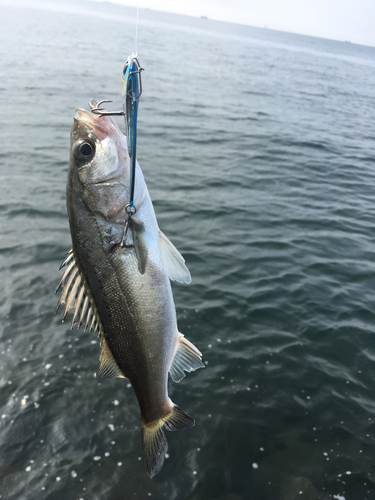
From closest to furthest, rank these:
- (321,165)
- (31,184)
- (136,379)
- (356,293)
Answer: (136,379), (356,293), (31,184), (321,165)

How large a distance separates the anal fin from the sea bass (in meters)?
0.19

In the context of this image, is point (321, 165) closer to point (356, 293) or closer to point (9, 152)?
point (356, 293)

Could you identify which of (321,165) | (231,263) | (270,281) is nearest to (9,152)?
(231,263)

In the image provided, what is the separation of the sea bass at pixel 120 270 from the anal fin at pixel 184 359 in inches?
7.5

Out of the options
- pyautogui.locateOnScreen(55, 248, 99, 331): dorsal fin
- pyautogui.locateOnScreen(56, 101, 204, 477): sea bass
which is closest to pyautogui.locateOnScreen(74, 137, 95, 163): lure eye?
pyautogui.locateOnScreen(56, 101, 204, 477): sea bass

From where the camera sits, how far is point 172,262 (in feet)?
9.92

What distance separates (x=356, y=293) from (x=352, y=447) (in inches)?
131

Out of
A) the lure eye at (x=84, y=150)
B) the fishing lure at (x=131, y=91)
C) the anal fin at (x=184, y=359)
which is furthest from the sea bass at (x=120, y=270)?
the fishing lure at (x=131, y=91)

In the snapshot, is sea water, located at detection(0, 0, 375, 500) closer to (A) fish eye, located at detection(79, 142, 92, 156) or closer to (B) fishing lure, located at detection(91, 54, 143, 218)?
(A) fish eye, located at detection(79, 142, 92, 156)

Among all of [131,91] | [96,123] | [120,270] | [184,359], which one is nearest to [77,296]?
[120,270]

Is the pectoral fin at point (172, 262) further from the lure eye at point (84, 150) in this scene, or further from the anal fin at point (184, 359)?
the lure eye at point (84, 150)

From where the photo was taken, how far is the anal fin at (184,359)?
3252 millimetres

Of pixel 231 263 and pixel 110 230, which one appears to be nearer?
pixel 110 230

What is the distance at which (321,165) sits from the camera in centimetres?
1471
